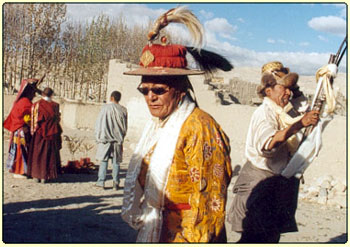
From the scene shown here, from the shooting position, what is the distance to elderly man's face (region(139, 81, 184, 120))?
2.41 metres

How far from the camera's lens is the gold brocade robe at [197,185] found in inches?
83.3

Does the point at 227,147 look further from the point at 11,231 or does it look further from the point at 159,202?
the point at 11,231

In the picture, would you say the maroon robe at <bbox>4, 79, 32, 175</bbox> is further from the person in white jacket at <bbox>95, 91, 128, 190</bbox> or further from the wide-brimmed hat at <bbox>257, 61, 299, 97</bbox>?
the wide-brimmed hat at <bbox>257, 61, 299, 97</bbox>

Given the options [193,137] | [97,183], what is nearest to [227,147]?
[193,137]

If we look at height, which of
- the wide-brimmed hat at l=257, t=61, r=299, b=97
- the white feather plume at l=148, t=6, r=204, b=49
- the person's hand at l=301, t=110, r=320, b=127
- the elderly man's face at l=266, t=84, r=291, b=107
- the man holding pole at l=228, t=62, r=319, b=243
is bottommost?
the man holding pole at l=228, t=62, r=319, b=243

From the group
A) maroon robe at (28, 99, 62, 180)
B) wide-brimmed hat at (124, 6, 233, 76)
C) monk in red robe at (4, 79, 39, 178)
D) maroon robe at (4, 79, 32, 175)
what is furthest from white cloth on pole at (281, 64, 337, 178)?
maroon robe at (4, 79, 32, 175)

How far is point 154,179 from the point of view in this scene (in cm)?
229

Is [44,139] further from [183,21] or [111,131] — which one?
[183,21]

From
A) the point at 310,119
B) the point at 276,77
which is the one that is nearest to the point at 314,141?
the point at 310,119

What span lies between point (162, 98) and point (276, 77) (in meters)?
1.64

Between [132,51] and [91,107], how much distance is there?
10.1m

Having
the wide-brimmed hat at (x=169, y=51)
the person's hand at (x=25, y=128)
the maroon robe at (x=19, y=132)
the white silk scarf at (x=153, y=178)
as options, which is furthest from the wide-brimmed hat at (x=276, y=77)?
the person's hand at (x=25, y=128)

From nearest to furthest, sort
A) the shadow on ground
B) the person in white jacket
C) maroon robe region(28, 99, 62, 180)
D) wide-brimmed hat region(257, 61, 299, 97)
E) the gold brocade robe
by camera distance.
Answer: the gold brocade robe → wide-brimmed hat region(257, 61, 299, 97) → the shadow on ground → the person in white jacket → maroon robe region(28, 99, 62, 180)

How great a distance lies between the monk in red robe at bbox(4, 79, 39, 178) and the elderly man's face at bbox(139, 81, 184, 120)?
19.8ft
